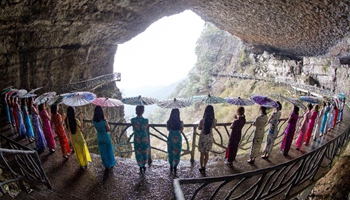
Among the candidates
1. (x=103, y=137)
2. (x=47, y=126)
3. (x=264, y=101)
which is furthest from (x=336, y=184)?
(x=47, y=126)

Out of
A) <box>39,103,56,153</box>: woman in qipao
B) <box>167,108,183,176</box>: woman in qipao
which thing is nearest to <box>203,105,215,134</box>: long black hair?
<box>167,108,183,176</box>: woman in qipao

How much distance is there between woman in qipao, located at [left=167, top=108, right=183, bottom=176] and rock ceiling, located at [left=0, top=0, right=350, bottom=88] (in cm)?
577

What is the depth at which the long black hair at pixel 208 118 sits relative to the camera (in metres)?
4.23

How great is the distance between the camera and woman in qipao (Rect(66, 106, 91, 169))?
4.26 metres

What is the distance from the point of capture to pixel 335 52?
12.9 meters

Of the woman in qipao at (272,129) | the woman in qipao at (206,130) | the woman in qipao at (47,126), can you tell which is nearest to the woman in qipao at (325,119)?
the woman in qipao at (272,129)

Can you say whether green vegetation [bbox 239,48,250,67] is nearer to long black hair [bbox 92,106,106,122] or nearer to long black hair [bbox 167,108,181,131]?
long black hair [bbox 167,108,181,131]

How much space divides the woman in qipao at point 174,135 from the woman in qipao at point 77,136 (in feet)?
6.28

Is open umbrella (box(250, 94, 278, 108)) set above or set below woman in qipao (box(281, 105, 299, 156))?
above

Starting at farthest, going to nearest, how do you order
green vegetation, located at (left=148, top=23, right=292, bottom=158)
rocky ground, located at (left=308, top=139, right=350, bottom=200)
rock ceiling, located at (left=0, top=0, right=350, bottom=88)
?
green vegetation, located at (left=148, top=23, right=292, bottom=158) < rock ceiling, located at (left=0, top=0, right=350, bottom=88) < rocky ground, located at (left=308, top=139, right=350, bottom=200)

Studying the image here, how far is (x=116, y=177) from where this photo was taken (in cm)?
436

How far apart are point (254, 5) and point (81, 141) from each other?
10071 millimetres

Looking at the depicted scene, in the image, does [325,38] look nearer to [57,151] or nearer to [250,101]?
[250,101]

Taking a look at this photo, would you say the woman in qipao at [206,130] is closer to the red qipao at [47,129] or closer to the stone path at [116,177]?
the stone path at [116,177]
